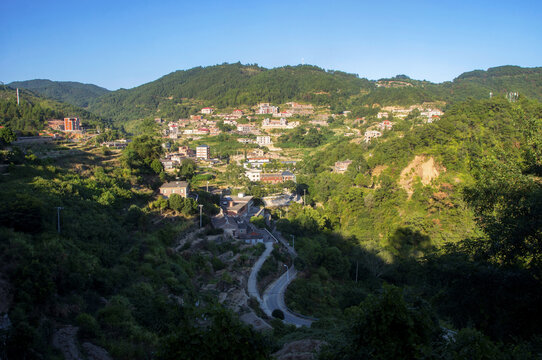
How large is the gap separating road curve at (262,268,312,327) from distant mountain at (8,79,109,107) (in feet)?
375

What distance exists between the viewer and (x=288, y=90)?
3327 inches

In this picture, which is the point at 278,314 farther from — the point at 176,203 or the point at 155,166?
the point at 155,166

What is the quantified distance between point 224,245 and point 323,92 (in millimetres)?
69812

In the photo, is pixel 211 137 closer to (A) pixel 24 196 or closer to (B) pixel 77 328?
(A) pixel 24 196

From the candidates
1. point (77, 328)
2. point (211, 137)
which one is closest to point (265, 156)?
point (211, 137)

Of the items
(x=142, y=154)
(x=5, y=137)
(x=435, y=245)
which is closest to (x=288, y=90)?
(x=142, y=154)

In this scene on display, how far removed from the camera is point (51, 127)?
34188mm

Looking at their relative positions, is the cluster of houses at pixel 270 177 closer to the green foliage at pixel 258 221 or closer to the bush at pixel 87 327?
the green foliage at pixel 258 221

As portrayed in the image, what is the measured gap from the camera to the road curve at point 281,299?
45.3 ft

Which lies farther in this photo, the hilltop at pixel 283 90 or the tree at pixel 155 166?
the hilltop at pixel 283 90

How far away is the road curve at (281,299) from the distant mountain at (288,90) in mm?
47073

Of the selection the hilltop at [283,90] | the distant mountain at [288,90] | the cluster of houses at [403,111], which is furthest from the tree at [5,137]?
the distant mountain at [288,90]

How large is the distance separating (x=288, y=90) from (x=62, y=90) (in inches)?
3762

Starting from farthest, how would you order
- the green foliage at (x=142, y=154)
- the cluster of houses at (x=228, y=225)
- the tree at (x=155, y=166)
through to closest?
1. the tree at (x=155, y=166)
2. the green foliage at (x=142, y=154)
3. the cluster of houses at (x=228, y=225)
